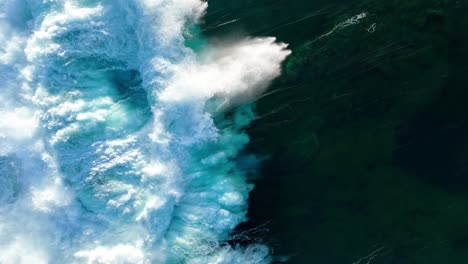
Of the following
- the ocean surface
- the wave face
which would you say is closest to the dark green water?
the ocean surface

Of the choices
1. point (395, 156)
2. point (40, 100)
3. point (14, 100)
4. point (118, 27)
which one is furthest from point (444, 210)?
point (14, 100)

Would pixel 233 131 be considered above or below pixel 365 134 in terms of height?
above

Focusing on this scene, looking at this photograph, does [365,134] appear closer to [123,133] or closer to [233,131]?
[233,131]

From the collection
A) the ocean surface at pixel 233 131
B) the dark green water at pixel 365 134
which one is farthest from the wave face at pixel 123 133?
the dark green water at pixel 365 134

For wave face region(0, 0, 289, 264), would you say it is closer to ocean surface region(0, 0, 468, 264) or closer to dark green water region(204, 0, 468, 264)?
ocean surface region(0, 0, 468, 264)

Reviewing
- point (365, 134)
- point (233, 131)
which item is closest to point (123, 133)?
point (233, 131)
